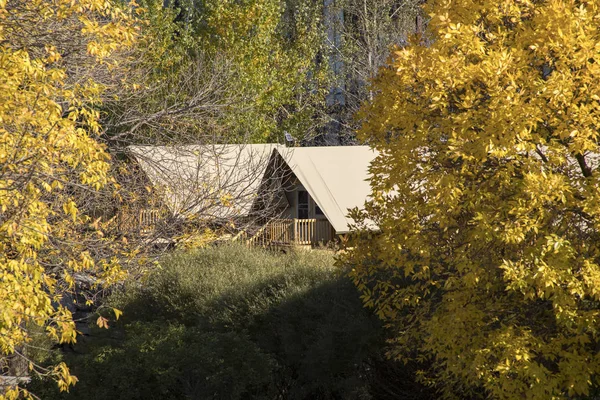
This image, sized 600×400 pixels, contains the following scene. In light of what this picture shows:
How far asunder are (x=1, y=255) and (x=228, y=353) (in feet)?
22.9

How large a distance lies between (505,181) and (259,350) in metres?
7.18

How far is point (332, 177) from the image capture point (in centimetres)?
2694

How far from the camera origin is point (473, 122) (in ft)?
25.4

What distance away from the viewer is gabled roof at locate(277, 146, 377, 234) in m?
26.1

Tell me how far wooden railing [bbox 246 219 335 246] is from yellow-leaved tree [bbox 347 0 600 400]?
16.7 meters

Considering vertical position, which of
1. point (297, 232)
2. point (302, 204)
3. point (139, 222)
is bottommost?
point (297, 232)

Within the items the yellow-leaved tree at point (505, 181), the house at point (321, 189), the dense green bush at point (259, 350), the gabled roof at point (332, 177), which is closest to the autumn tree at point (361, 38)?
the gabled roof at point (332, 177)

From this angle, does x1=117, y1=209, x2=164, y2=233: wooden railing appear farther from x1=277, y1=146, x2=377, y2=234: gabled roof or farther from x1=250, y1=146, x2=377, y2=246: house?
x1=277, y1=146, x2=377, y2=234: gabled roof

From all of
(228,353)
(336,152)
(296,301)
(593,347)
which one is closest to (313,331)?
(296,301)

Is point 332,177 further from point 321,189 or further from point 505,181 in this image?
point 505,181

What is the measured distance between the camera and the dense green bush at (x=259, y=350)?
13.6 m

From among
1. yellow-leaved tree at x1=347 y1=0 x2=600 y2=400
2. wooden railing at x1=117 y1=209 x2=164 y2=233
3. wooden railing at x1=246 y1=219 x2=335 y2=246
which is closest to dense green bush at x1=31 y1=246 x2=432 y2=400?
wooden railing at x1=117 y1=209 x2=164 y2=233

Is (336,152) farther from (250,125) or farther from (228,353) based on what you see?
(228,353)

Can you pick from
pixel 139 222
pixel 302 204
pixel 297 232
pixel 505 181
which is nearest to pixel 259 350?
pixel 139 222
